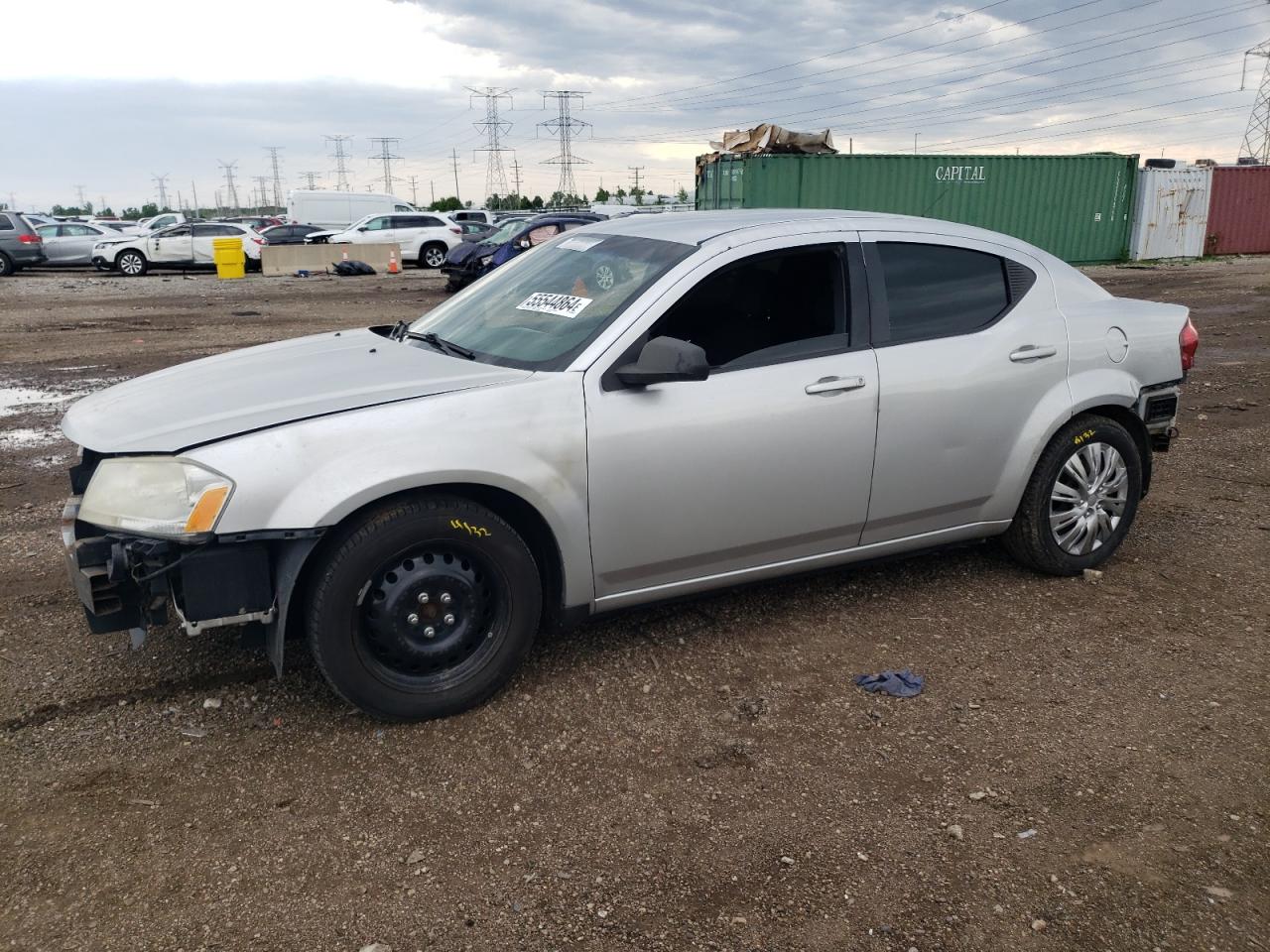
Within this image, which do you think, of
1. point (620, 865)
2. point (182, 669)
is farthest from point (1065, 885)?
point (182, 669)

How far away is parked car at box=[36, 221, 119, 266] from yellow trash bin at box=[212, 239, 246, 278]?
4358mm

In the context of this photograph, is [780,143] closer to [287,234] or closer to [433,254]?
[433,254]

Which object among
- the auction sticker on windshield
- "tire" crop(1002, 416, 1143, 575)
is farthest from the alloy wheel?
the auction sticker on windshield

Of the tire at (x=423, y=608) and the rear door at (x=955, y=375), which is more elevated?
the rear door at (x=955, y=375)

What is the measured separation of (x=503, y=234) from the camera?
20250 mm

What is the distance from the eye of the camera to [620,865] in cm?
275

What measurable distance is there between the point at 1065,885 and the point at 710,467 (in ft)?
5.66

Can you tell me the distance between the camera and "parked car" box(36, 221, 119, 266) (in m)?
28.3

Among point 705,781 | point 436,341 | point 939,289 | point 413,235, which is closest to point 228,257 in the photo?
point 413,235

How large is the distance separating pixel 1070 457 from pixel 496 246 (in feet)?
52.6

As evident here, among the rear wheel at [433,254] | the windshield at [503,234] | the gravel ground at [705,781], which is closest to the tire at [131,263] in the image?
the rear wheel at [433,254]

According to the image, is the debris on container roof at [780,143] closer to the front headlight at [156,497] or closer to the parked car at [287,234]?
the parked car at [287,234]

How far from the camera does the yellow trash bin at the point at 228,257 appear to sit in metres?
25.9

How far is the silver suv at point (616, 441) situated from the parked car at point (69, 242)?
28548 mm
